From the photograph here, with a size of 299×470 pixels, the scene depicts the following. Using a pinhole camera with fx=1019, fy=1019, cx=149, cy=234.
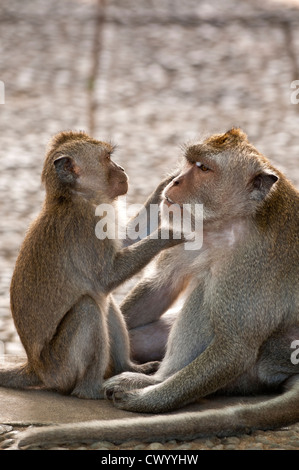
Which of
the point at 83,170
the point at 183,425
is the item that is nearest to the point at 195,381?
the point at 183,425

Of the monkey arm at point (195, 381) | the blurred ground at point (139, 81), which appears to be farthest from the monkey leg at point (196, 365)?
the blurred ground at point (139, 81)

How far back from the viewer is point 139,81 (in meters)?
13.6

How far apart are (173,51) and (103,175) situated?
29.9 ft

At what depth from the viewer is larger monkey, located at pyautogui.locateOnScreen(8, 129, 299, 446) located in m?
5.16

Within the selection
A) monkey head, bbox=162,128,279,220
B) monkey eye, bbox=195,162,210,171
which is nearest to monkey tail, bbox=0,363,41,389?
monkey head, bbox=162,128,279,220

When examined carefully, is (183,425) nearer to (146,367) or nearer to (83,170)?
(146,367)

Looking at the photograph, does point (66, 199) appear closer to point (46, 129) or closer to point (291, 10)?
point (46, 129)

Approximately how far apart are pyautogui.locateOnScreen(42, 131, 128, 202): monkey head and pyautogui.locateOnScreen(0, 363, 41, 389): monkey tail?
1.00 m

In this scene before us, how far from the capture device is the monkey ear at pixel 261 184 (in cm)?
517

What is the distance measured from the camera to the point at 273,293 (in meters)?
5.23

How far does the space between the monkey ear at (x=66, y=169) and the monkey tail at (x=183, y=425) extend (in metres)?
1.35

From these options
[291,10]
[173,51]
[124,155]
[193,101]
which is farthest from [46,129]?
[291,10]

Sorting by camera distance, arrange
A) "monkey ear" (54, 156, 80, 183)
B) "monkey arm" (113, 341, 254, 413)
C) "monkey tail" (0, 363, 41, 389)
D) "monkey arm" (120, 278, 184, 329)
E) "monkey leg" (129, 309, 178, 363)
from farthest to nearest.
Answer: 1. "monkey leg" (129, 309, 178, 363)
2. "monkey arm" (120, 278, 184, 329)
3. "monkey tail" (0, 363, 41, 389)
4. "monkey ear" (54, 156, 80, 183)
5. "monkey arm" (113, 341, 254, 413)

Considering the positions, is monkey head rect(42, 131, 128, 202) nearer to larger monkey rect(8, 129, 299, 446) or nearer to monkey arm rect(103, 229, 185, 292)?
monkey arm rect(103, 229, 185, 292)
